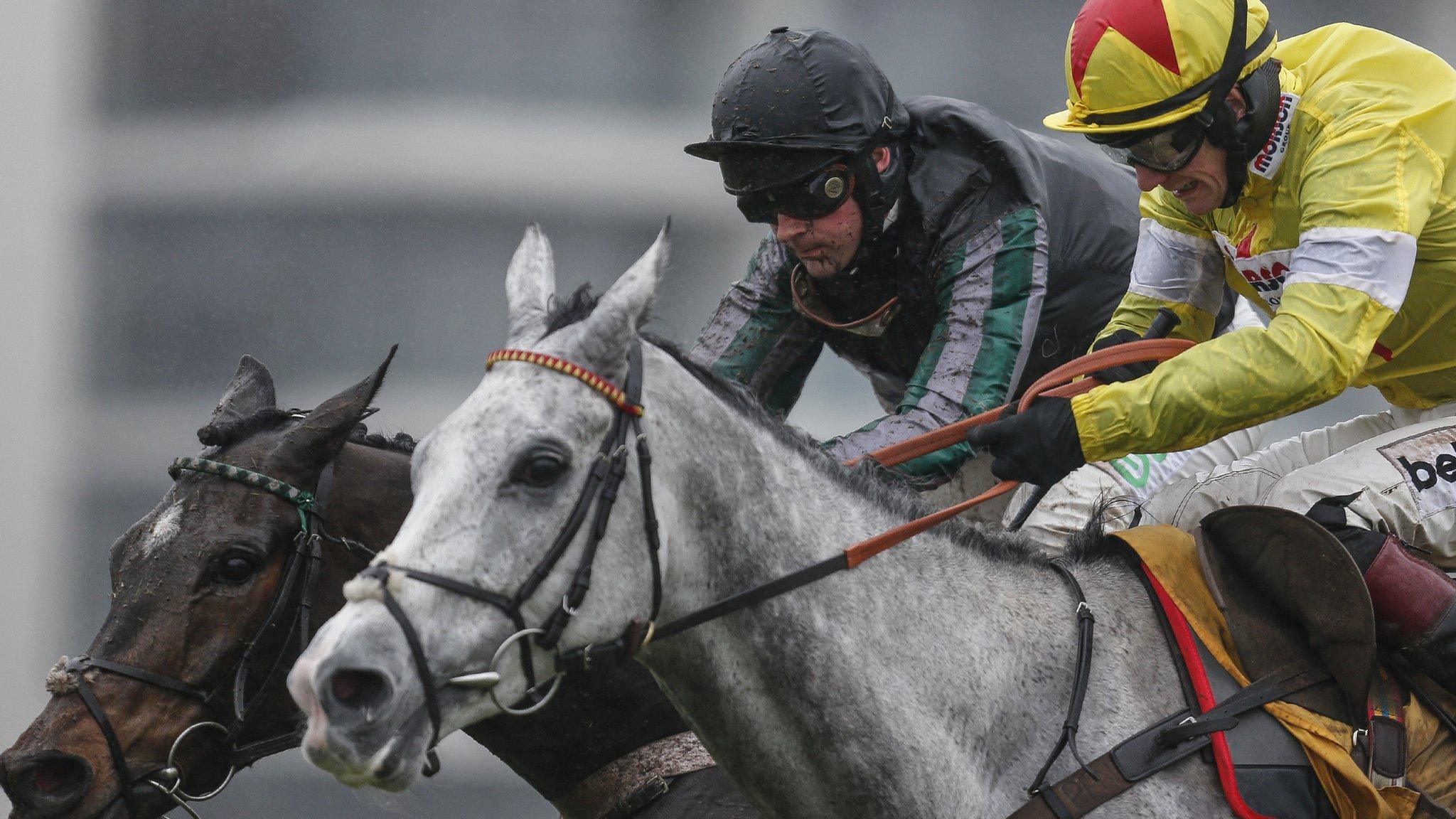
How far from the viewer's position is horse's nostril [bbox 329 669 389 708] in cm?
192

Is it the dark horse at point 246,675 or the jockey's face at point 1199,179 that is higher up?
the jockey's face at point 1199,179

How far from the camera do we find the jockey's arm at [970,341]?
10.0 feet

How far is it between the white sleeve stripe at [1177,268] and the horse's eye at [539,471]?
68.0 inches

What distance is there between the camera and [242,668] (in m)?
2.90

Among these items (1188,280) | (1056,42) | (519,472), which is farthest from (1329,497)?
(1056,42)

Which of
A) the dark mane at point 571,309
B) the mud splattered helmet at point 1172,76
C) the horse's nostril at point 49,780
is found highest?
the mud splattered helmet at point 1172,76

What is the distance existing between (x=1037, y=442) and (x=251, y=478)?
5.36 feet

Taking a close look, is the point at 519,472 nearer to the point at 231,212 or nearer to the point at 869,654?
the point at 869,654

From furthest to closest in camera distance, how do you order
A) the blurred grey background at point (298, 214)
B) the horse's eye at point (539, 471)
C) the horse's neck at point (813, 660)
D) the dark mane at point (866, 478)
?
the blurred grey background at point (298, 214)
the dark mane at point (866, 478)
the horse's neck at point (813, 660)
the horse's eye at point (539, 471)

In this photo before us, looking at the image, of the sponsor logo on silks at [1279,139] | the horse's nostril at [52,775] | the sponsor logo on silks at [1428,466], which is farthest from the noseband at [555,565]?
the sponsor logo on silks at [1428,466]

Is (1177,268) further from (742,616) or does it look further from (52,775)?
(52,775)

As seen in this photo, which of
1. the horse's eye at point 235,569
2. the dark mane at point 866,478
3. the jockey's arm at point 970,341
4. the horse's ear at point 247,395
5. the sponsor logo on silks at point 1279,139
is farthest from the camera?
the horse's ear at point 247,395

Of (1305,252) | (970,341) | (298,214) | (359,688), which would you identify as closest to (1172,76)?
(1305,252)

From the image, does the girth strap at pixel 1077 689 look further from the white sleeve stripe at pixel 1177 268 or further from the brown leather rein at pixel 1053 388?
the white sleeve stripe at pixel 1177 268
